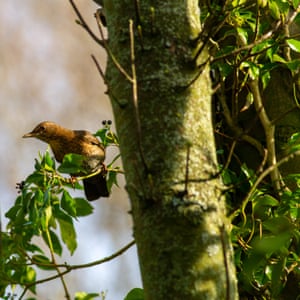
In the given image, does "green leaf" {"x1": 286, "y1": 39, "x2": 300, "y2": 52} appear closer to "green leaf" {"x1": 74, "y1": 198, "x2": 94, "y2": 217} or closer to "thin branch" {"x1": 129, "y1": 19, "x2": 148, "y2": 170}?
"green leaf" {"x1": 74, "y1": 198, "x2": 94, "y2": 217}

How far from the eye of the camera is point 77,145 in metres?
4.78

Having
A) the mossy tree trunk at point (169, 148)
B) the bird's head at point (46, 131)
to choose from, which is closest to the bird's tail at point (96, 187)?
the bird's head at point (46, 131)

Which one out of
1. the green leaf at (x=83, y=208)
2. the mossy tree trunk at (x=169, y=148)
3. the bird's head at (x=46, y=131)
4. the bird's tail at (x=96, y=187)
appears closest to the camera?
the mossy tree trunk at (x=169, y=148)

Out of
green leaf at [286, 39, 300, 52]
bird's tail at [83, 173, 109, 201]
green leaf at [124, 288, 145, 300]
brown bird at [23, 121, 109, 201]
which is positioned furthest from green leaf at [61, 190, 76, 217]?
bird's tail at [83, 173, 109, 201]

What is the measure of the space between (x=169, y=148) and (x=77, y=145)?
2.90 metres

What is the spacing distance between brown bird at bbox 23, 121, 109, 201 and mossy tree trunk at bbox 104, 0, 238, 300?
2.15m

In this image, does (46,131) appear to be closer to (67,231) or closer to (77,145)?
(77,145)

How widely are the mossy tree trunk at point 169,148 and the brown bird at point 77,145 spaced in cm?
215

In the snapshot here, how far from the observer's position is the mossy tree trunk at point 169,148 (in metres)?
1.83

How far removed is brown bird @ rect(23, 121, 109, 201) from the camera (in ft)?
14.6

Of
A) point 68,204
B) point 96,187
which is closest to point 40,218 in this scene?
point 68,204

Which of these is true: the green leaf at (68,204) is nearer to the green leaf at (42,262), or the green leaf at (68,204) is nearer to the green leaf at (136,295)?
the green leaf at (42,262)

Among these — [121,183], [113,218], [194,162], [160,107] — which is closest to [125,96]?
[160,107]

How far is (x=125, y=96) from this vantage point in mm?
2014
